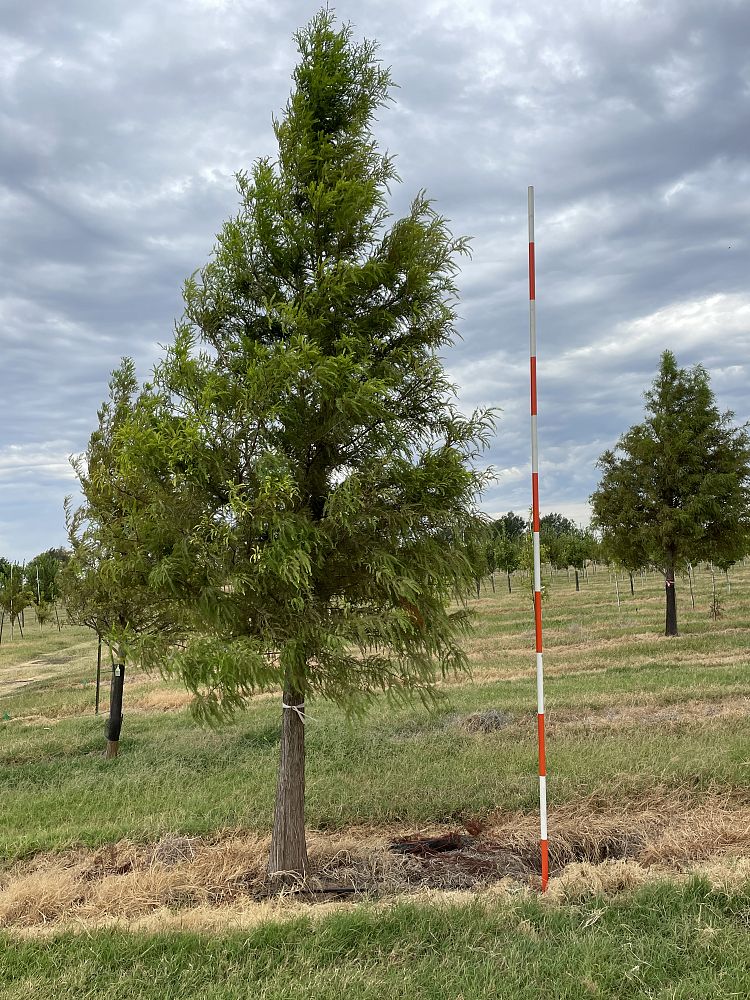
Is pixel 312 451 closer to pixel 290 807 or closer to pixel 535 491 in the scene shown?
pixel 535 491

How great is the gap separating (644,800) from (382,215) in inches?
312

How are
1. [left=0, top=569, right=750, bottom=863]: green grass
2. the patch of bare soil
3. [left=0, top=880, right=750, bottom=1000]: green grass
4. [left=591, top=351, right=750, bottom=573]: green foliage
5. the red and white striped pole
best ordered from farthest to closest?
[left=591, top=351, right=750, bottom=573]: green foliage, [left=0, top=569, right=750, bottom=863]: green grass, the red and white striped pole, the patch of bare soil, [left=0, top=880, right=750, bottom=1000]: green grass

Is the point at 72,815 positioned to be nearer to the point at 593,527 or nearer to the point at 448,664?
the point at 448,664

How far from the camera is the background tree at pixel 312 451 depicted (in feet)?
22.5

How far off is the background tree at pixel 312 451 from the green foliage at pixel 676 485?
64.7 ft

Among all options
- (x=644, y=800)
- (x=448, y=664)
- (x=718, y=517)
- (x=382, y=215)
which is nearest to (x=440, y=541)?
(x=448, y=664)

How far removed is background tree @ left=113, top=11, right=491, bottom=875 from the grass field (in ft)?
5.62

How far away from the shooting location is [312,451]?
7.88 metres

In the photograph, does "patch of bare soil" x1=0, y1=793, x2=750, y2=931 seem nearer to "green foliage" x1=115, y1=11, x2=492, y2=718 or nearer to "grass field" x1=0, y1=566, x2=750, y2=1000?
"grass field" x1=0, y1=566, x2=750, y2=1000

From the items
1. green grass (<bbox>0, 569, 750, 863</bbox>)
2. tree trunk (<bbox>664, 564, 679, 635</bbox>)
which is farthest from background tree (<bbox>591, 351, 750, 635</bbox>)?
green grass (<bbox>0, 569, 750, 863</bbox>)

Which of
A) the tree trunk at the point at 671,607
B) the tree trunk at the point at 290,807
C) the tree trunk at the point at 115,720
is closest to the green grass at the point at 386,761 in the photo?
the tree trunk at the point at 115,720

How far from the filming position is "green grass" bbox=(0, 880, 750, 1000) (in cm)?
474

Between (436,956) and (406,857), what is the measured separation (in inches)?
105

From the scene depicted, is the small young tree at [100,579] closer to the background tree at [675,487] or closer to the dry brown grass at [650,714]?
the dry brown grass at [650,714]
